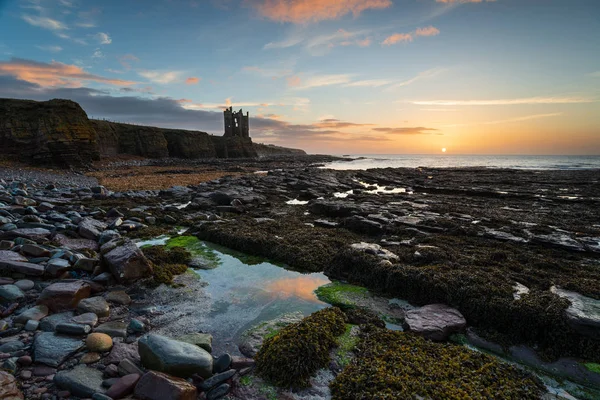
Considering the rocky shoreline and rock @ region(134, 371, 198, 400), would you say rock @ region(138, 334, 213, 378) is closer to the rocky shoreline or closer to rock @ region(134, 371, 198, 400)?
the rocky shoreline

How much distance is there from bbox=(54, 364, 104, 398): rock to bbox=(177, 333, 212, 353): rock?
2.98 feet

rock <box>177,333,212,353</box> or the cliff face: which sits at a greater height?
the cliff face

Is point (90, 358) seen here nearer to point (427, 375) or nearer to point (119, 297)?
point (119, 297)

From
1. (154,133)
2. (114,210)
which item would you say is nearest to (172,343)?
(114,210)

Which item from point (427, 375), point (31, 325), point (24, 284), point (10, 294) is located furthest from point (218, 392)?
point (24, 284)

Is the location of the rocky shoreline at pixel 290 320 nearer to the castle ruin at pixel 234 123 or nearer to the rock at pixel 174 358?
the rock at pixel 174 358

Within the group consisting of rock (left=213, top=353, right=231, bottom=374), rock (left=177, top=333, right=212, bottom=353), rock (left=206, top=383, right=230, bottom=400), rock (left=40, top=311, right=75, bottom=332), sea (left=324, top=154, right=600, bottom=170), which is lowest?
rock (left=206, top=383, right=230, bottom=400)

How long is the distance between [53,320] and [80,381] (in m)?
1.65

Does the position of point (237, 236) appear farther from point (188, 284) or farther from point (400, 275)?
point (400, 275)

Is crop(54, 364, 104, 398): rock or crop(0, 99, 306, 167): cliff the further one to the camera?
crop(0, 99, 306, 167): cliff

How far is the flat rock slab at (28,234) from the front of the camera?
22.2 ft

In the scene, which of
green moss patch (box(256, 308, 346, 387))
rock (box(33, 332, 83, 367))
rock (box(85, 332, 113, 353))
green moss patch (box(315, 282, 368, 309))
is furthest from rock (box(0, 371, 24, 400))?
green moss patch (box(315, 282, 368, 309))

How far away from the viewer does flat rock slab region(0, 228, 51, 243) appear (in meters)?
6.76

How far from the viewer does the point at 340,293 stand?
5.55 m
